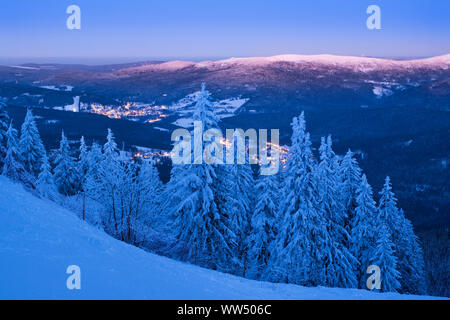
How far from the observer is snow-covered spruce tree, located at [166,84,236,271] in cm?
1756

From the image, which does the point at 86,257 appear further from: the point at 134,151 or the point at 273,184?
the point at 134,151

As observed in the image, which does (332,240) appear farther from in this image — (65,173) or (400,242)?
(65,173)

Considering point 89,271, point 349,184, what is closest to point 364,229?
point 349,184

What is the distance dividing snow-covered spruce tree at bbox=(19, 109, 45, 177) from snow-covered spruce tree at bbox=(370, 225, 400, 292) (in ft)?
107

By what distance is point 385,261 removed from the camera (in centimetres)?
2275

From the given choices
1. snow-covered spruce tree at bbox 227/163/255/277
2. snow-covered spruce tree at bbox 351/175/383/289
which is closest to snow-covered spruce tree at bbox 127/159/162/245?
snow-covered spruce tree at bbox 227/163/255/277

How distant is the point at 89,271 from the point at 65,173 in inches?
1220

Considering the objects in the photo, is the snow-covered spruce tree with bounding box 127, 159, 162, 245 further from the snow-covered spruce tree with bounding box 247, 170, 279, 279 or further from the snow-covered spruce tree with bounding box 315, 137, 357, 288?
the snow-covered spruce tree with bounding box 315, 137, 357, 288

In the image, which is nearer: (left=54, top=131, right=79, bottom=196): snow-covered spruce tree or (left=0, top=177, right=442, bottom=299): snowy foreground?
(left=0, top=177, right=442, bottom=299): snowy foreground

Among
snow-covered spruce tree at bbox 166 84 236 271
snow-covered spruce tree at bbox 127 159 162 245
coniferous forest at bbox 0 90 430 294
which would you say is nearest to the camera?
snow-covered spruce tree at bbox 166 84 236 271

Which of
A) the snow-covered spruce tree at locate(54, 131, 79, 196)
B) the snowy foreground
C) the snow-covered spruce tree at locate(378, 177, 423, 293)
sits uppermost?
the snowy foreground

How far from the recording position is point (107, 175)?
61.1 ft
